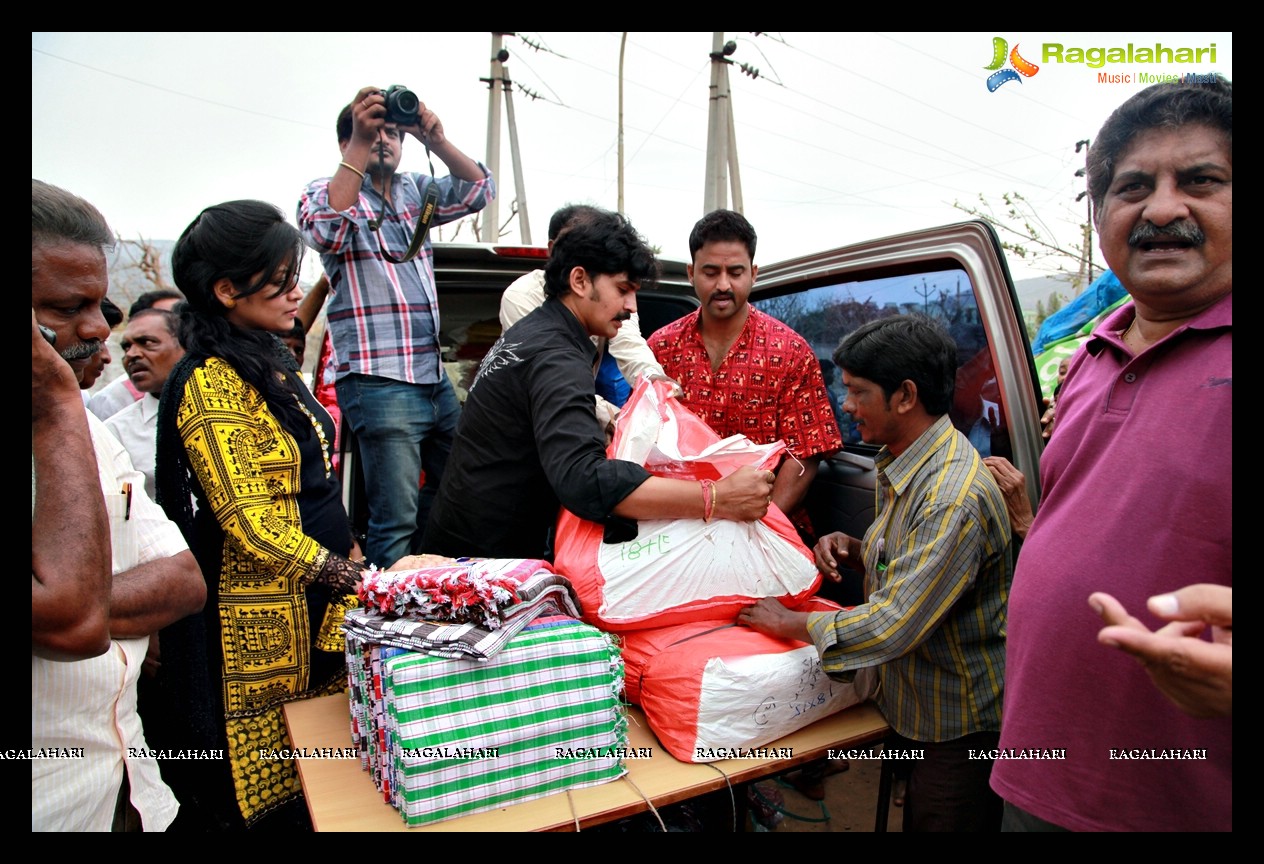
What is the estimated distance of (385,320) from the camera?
121 inches

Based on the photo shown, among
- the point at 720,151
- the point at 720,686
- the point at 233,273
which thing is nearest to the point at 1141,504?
the point at 720,686

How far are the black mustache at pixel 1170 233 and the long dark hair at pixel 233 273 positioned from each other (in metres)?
1.99

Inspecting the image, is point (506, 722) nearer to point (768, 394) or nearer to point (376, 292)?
point (768, 394)

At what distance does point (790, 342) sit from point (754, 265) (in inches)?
14.2

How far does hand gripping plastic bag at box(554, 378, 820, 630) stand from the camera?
196 centimetres

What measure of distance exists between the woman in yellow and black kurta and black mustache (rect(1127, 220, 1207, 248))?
193 cm

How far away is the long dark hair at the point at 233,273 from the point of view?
1965 millimetres

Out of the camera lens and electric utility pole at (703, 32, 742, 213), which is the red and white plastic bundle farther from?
electric utility pole at (703, 32, 742, 213)

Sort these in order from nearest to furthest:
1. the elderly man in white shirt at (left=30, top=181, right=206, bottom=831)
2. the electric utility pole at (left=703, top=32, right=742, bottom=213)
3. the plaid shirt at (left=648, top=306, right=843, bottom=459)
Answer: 1. the elderly man in white shirt at (left=30, top=181, right=206, bottom=831)
2. the plaid shirt at (left=648, top=306, right=843, bottom=459)
3. the electric utility pole at (left=703, top=32, right=742, bottom=213)

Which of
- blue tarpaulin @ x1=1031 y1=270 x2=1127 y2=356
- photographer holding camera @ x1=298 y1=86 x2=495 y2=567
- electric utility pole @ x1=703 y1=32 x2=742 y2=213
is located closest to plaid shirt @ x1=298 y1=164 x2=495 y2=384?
photographer holding camera @ x1=298 y1=86 x2=495 y2=567

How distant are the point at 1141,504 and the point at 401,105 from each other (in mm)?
2555

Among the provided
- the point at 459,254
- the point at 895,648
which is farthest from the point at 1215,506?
the point at 459,254

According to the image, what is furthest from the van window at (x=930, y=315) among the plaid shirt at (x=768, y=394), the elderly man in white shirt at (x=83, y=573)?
the elderly man in white shirt at (x=83, y=573)

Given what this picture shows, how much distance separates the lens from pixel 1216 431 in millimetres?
→ 1211
